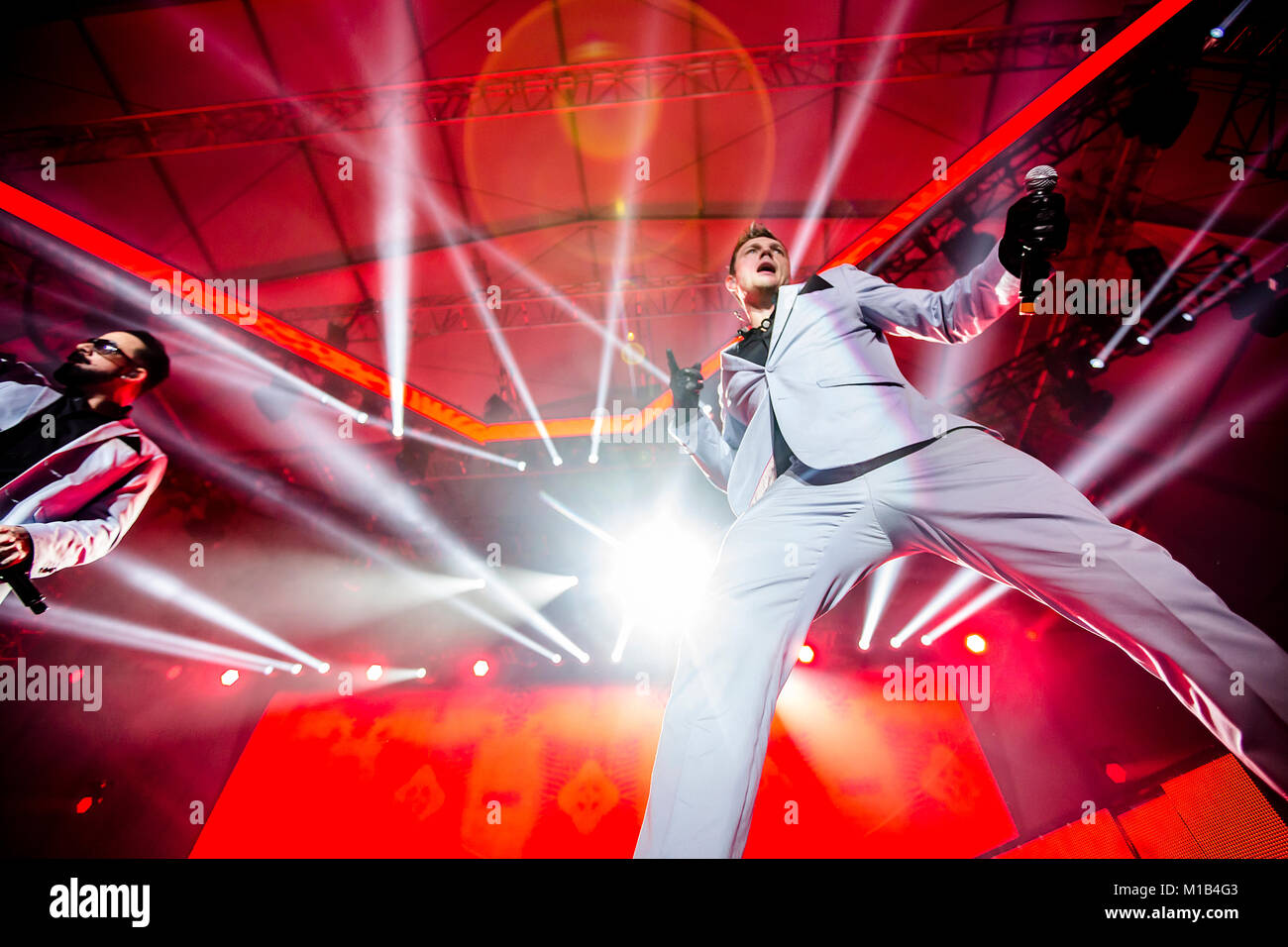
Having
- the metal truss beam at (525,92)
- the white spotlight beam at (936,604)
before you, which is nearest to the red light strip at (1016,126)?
the metal truss beam at (525,92)

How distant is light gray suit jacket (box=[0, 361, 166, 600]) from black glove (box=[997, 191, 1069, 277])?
2770 mm

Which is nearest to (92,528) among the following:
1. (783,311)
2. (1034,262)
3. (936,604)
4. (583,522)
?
(783,311)

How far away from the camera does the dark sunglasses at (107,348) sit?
2.40 meters

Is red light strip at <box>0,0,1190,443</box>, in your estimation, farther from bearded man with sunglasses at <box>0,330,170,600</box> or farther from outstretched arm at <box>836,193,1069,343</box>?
bearded man with sunglasses at <box>0,330,170,600</box>

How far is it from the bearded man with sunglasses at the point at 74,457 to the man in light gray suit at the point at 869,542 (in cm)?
208

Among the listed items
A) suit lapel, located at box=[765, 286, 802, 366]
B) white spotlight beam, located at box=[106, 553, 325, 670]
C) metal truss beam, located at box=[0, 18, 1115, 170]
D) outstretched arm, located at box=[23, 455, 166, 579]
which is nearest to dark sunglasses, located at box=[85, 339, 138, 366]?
outstretched arm, located at box=[23, 455, 166, 579]

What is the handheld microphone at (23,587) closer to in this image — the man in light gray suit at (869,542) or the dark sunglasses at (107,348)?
the dark sunglasses at (107,348)

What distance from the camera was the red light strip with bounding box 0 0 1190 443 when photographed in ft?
12.5

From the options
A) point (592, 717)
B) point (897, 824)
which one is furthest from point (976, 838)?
point (592, 717)

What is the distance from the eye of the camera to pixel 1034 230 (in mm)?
1257

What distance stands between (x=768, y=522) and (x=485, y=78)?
507 cm

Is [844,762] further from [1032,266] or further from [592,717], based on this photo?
[1032,266]

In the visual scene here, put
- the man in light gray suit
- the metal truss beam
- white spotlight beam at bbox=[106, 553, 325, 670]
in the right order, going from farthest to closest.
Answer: white spotlight beam at bbox=[106, 553, 325, 670] → the metal truss beam → the man in light gray suit

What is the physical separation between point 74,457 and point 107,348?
547 millimetres
